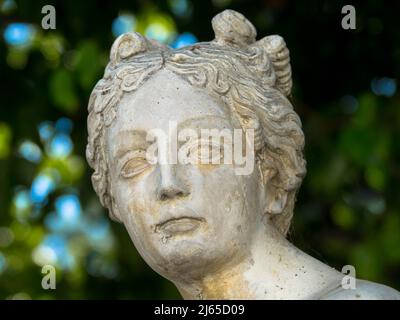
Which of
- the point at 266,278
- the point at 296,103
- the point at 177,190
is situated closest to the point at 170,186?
the point at 177,190

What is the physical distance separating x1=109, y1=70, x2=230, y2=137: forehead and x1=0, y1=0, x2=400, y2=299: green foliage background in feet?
7.97

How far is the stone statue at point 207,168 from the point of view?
5.45 metres

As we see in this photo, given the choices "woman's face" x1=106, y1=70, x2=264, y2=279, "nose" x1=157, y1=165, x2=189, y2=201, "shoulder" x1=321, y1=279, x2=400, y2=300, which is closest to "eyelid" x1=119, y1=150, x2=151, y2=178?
"woman's face" x1=106, y1=70, x2=264, y2=279

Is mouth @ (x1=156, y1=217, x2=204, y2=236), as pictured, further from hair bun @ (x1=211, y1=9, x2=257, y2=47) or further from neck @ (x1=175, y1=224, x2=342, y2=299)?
hair bun @ (x1=211, y1=9, x2=257, y2=47)

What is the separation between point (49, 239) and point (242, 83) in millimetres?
4207

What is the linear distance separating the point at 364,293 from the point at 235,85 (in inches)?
32.1

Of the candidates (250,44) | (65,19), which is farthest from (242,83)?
(65,19)

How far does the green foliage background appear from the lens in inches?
322

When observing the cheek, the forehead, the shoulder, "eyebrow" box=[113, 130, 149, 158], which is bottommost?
the shoulder

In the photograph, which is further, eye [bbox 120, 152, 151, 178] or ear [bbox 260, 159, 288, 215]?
ear [bbox 260, 159, 288, 215]

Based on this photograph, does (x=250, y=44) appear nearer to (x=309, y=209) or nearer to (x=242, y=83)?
(x=242, y=83)

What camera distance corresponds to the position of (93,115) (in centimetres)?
581

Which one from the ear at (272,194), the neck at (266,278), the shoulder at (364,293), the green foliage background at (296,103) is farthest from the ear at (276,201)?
the green foliage background at (296,103)
